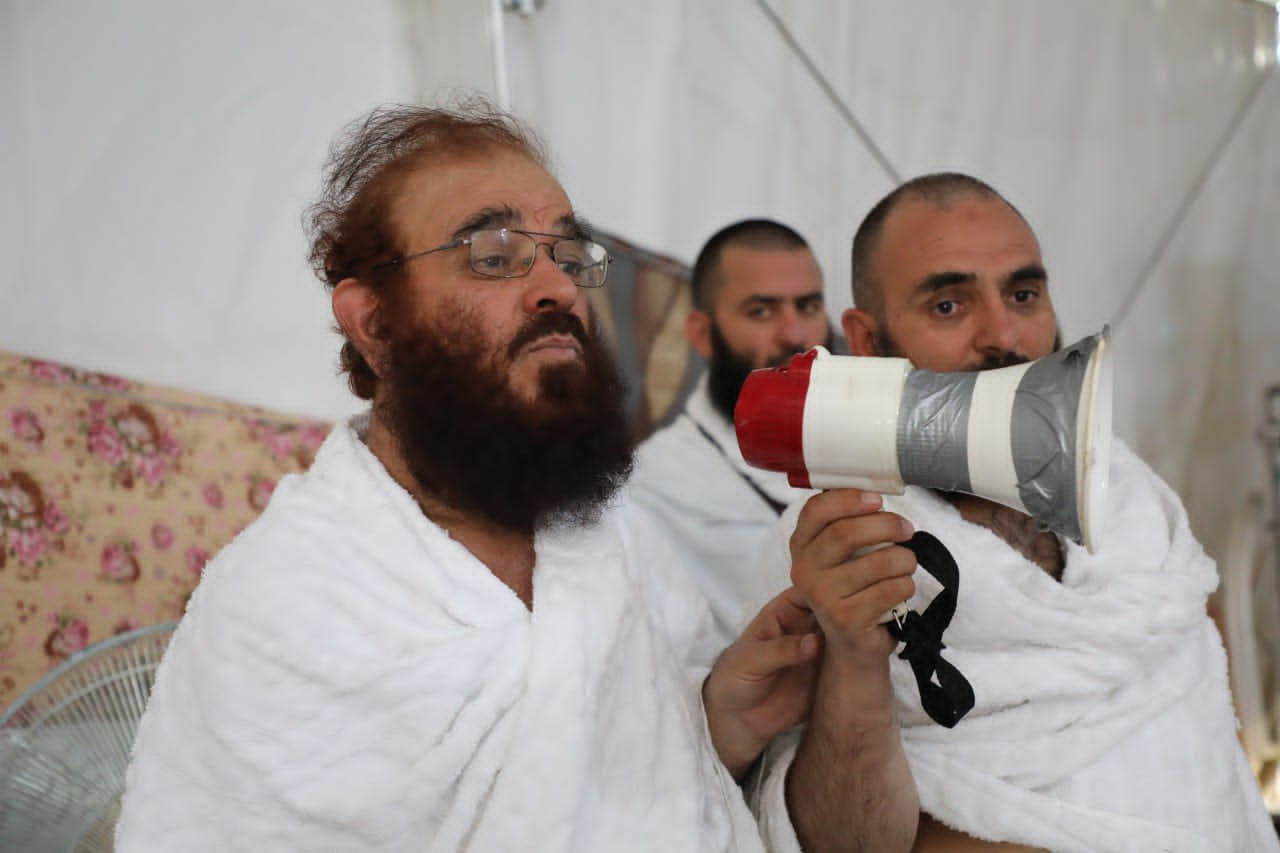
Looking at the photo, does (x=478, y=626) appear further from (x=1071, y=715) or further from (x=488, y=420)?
(x=1071, y=715)

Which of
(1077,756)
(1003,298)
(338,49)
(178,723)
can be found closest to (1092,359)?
(1003,298)

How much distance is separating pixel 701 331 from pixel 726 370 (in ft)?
0.64

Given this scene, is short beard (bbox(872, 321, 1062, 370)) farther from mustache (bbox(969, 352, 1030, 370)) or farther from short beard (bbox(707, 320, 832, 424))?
short beard (bbox(707, 320, 832, 424))

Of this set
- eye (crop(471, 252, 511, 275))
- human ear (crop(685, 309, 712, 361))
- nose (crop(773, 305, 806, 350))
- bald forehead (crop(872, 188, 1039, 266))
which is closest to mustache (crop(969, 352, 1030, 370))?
bald forehead (crop(872, 188, 1039, 266))

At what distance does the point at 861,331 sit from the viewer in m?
1.81

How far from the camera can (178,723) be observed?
1.34 meters

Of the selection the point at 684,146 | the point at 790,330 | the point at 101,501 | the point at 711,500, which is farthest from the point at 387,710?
the point at 684,146

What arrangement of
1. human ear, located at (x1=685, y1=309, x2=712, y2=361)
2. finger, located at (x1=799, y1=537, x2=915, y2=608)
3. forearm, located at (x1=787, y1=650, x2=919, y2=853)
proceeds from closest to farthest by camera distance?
finger, located at (x1=799, y1=537, x2=915, y2=608) → forearm, located at (x1=787, y1=650, x2=919, y2=853) → human ear, located at (x1=685, y1=309, x2=712, y2=361)

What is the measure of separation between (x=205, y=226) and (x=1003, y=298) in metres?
1.89

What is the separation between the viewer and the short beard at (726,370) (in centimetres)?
305

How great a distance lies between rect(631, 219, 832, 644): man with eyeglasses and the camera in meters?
2.81

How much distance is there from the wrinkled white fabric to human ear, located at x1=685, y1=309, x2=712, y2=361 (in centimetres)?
24

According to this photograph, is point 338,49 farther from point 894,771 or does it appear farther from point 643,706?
point 894,771

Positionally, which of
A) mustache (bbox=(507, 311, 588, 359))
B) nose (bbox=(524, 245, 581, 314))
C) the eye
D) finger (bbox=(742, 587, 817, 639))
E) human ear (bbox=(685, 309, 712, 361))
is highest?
the eye
